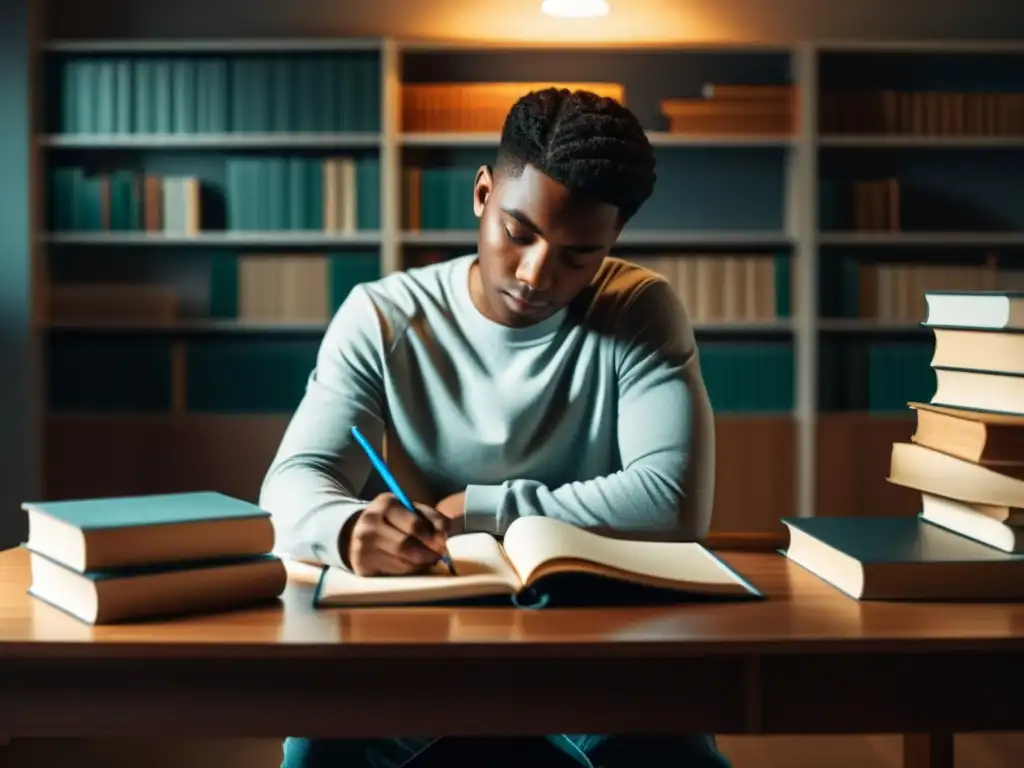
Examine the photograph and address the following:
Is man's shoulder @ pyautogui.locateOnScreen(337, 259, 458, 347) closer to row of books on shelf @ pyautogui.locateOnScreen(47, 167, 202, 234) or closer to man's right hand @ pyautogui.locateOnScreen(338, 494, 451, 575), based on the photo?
man's right hand @ pyautogui.locateOnScreen(338, 494, 451, 575)

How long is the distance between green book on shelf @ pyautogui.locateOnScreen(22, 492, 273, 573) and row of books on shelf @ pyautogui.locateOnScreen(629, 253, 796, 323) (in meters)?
3.10

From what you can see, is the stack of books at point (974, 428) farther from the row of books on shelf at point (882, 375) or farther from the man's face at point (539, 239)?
the row of books on shelf at point (882, 375)

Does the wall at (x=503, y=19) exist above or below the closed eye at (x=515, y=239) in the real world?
above

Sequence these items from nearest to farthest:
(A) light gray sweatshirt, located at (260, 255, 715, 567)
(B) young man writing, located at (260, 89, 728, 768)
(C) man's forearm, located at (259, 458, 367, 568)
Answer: (C) man's forearm, located at (259, 458, 367, 568) → (B) young man writing, located at (260, 89, 728, 768) → (A) light gray sweatshirt, located at (260, 255, 715, 567)

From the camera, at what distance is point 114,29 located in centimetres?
430

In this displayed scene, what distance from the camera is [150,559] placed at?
99 cm

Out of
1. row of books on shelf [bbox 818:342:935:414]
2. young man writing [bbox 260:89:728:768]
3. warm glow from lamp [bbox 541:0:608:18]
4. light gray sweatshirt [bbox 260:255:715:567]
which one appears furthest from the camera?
row of books on shelf [bbox 818:342:935:414]

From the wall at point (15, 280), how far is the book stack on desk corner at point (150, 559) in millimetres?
3184

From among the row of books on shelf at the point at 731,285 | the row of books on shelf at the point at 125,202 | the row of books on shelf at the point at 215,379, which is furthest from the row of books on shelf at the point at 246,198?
the row of books on shelf at the point at 731,285

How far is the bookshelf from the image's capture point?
4.03 metres

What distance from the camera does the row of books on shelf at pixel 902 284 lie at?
4066mm

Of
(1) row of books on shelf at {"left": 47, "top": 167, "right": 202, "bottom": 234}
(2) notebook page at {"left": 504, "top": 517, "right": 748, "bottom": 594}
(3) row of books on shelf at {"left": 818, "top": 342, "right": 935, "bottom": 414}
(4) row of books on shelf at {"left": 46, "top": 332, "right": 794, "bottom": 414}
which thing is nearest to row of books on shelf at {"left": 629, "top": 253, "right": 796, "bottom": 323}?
(4) row of books on shelf at {"left": 46, "top": 332, "right": 794, "bottom": 414}

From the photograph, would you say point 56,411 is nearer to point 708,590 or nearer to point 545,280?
point 545,280

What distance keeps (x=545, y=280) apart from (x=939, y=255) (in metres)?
3.29
